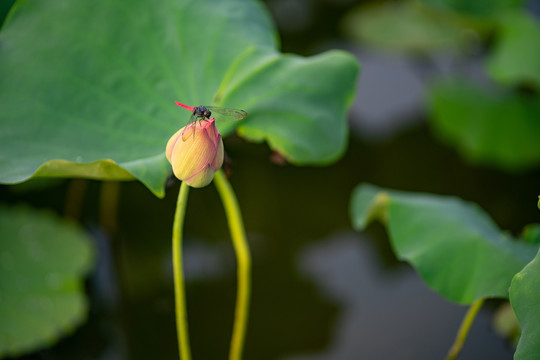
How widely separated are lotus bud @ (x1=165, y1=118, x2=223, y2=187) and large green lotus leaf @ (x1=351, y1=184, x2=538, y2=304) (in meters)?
0.50

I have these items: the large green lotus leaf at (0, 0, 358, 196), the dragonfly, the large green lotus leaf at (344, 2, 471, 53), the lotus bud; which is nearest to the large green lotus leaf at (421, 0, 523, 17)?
the large green lotus leaf at (344, 2, 471, 53)

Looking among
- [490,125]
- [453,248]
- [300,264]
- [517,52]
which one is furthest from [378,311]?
[517,52]

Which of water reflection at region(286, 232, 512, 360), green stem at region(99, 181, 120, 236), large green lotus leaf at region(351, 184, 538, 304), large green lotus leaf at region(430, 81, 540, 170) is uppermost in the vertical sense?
large green lotus leaf at region(351, 184, 538, 304)

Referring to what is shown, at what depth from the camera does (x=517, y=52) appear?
81.2 inches

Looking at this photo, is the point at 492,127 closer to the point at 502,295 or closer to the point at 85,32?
the point at 502,295

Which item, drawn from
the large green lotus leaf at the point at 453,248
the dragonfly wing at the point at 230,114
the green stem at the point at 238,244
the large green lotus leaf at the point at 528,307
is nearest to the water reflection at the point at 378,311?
the green stem at the point at 238,244

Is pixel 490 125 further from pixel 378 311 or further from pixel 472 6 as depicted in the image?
pixel 378 311

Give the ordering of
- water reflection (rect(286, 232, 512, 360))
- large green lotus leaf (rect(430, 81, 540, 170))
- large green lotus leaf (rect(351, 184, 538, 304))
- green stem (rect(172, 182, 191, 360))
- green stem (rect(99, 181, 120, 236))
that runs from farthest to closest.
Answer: large green lotus leaf (rect(430, 81, 540, 170)) → green stem (rect(99, 181, 120, 236)) → water reflection (rect(286, 232, 512, 360)) → large green lotus leaf (rect(351, 184, 538, 304)) → green stem (rect(172, 182, 191, 360))

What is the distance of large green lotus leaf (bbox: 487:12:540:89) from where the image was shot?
77.9 inches

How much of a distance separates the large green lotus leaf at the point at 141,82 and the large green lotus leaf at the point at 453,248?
0.22 m

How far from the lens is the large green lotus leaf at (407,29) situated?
2533 millimetres

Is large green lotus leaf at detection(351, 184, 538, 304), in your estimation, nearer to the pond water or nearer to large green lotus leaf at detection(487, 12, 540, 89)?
the pond water

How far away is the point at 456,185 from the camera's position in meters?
2.18

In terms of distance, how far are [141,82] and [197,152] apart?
0.41 meters
